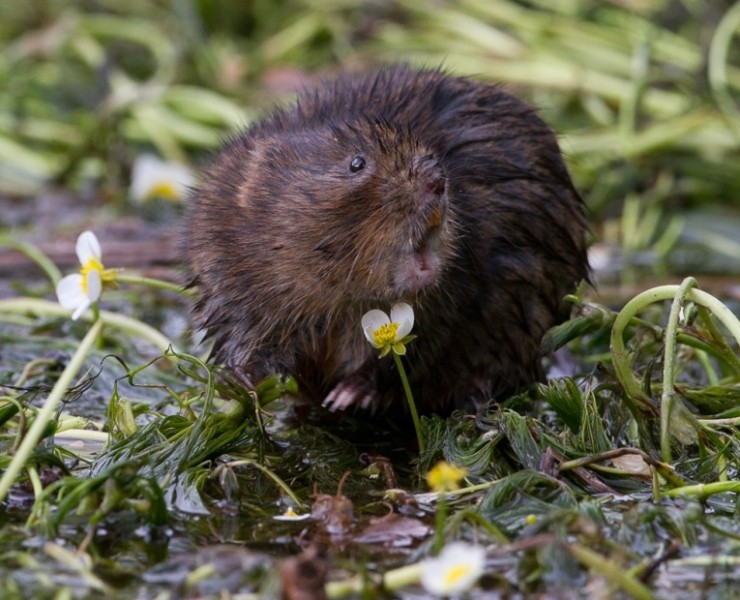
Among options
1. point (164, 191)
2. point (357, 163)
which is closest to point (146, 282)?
point (357, 163)

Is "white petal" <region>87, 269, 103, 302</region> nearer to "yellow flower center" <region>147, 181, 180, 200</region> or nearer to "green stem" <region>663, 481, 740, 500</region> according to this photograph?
"green stem" <region>663, 481, 740, 500</region>

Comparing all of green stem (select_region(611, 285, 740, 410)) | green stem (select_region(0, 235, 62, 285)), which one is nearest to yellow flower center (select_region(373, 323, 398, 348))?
green stem (select_region(611, 285, 740, 410))

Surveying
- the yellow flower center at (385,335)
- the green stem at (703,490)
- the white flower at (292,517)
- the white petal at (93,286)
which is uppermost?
the white petal at (93,286)

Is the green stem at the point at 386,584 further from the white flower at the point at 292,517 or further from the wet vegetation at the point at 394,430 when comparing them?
the white flower at the point at 292,517

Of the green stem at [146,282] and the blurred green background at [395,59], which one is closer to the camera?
the green stem at [146,282]

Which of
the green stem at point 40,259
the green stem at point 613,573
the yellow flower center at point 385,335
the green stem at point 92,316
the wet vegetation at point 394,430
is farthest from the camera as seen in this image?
the green stem at point 40,259

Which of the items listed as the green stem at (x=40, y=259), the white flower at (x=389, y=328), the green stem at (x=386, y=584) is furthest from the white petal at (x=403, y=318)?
the green stem at (x=40, y=259)
